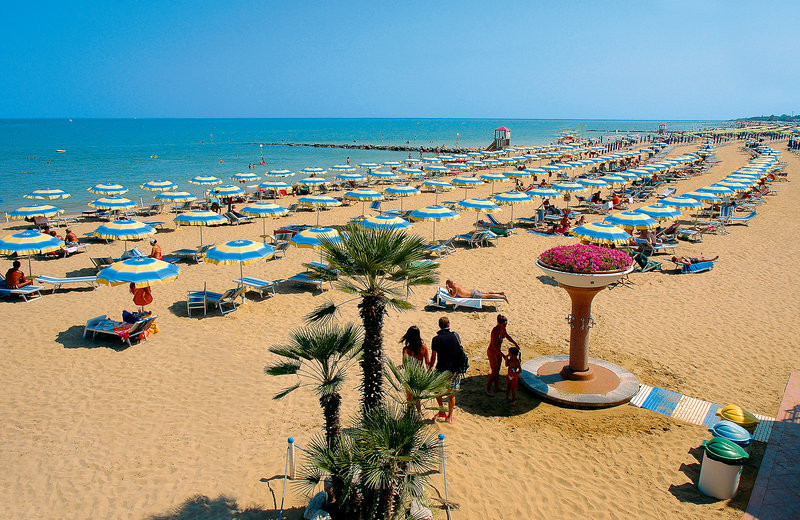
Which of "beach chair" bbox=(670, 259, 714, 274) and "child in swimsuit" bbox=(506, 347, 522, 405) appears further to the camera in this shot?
"beach chair" bbox=(670, 259, 714, 274)

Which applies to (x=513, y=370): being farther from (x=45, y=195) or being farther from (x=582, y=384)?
(x=45, y=195)

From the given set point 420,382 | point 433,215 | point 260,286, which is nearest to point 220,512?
point 420,382

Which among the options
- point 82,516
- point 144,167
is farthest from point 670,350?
point 144,167

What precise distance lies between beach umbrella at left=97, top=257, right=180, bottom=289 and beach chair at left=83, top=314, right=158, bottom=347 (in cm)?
73

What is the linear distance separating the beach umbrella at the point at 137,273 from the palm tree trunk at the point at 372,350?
6159 mm

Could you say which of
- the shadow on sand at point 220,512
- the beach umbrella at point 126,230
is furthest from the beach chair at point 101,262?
the shadow on sand at point 220,512

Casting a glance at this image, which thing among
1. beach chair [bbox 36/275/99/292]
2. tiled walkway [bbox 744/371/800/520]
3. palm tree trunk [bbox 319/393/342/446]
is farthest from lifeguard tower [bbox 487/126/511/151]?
palm tree trunk [bbox 319/393/342/446]

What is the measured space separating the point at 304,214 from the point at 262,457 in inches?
709

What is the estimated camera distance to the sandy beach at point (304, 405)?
491 cm

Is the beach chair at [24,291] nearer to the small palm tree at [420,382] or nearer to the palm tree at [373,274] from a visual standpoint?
the palm tree at [373,274]

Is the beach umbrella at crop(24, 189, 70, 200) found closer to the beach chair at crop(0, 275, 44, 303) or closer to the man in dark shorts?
the beach chair at crop(0, 275, 44, 303)

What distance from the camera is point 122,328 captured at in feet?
28.2

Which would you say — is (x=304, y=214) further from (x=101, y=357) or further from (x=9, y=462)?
(x=9, y=462)

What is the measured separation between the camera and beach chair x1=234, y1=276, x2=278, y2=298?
11.0 metres
